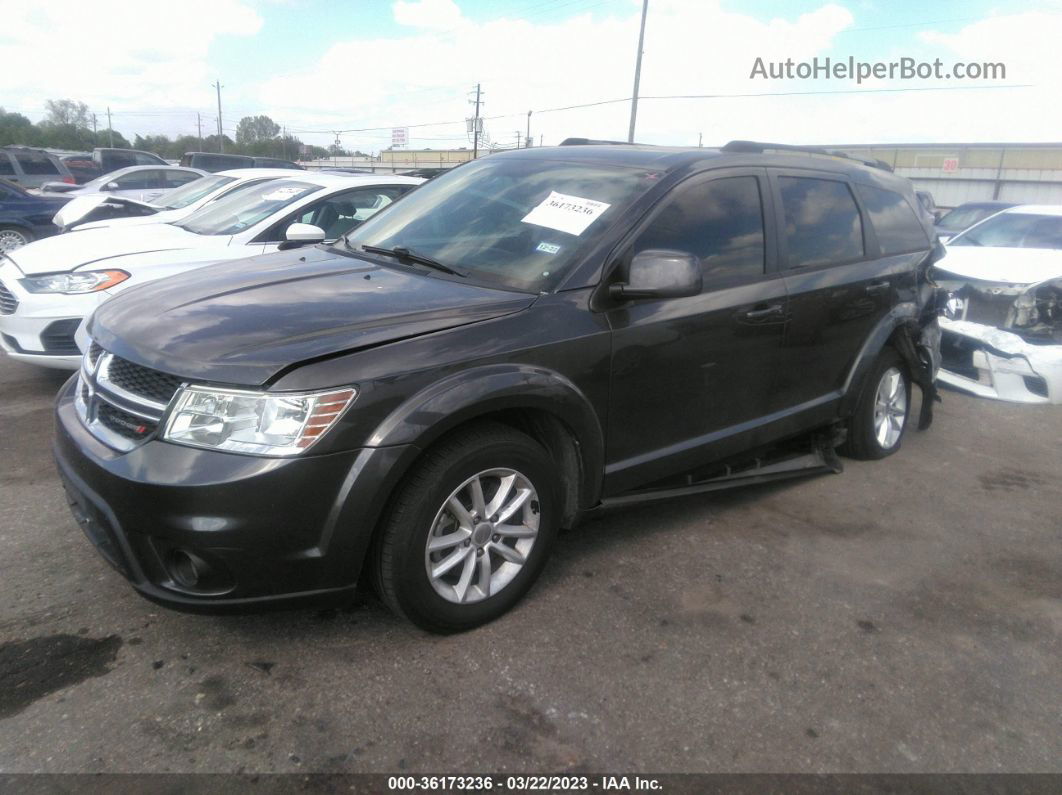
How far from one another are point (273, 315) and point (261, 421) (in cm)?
49

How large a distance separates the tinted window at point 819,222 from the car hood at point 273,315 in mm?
1716

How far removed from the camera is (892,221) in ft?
15.8

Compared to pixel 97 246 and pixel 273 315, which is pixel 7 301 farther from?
pixel 273 315

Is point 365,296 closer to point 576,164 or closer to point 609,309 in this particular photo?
point 609,309

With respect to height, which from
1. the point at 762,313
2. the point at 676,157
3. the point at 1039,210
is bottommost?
the point at 762,313

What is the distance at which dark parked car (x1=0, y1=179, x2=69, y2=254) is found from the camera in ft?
37.6

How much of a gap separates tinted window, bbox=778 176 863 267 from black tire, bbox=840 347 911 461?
0.71 metres

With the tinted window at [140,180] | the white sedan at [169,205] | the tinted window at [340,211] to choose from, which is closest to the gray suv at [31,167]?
the tinted window at [140,180]

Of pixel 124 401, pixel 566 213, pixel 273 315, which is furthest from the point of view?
pixel 566 213

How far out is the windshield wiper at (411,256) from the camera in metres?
3.30

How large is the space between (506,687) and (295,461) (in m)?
1.03

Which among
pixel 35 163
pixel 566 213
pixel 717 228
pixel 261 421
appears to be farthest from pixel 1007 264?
pixel 35 163

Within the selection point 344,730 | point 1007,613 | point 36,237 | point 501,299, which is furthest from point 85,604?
point 36,237

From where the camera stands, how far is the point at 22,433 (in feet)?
15.8
